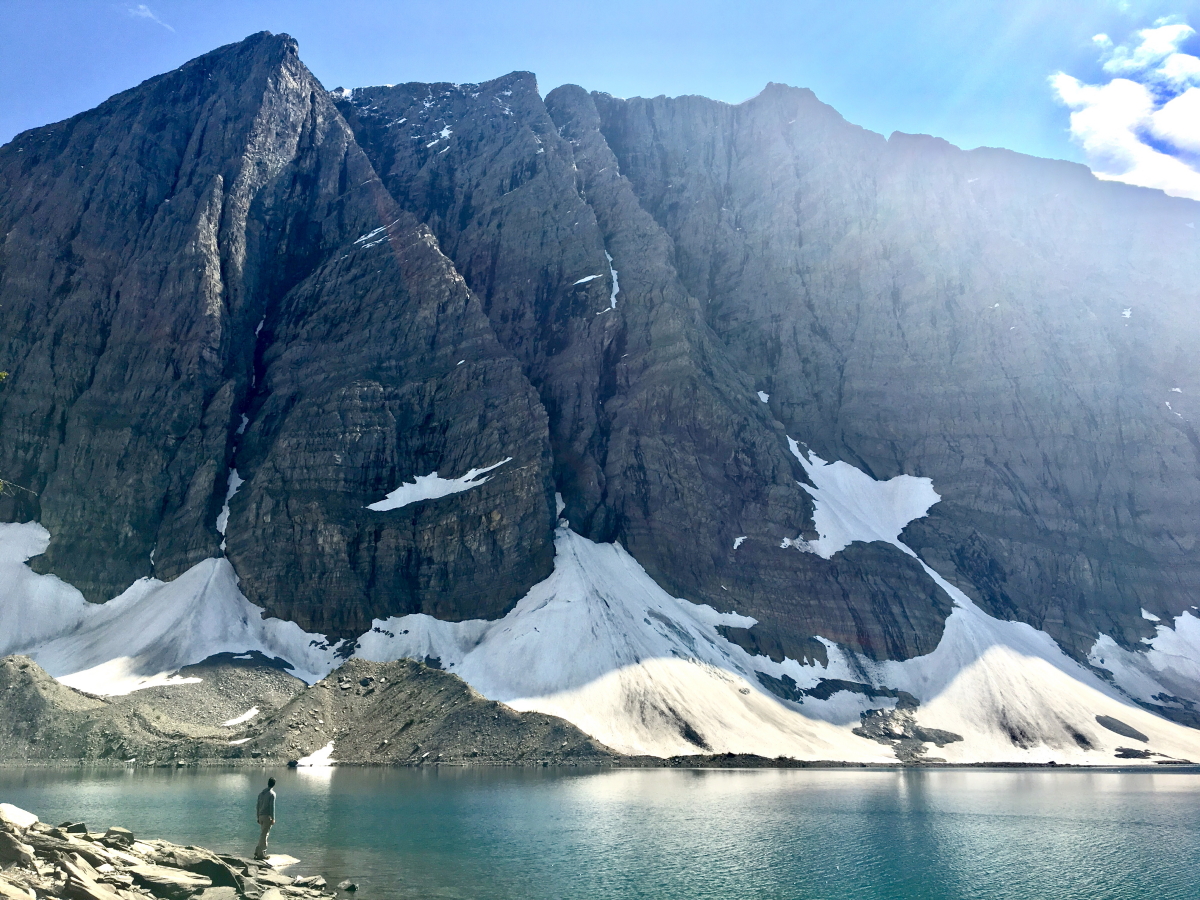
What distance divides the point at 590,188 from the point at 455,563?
81621mm

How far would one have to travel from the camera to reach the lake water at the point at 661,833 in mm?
29656

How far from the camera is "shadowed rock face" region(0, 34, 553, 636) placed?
11281cm

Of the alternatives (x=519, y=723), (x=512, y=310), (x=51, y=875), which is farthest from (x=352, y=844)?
(x=512, y=310)

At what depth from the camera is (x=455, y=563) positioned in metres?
113

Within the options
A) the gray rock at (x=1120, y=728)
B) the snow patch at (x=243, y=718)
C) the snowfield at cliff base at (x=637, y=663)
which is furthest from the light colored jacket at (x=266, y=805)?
the gray rock at (x=1120, y=728)

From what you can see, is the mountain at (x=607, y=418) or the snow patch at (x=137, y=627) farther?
the mountain at (x=607, y=418)

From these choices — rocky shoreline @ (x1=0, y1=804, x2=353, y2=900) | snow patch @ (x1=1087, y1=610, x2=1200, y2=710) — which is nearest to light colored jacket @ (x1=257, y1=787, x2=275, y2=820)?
rocky shoreline @ (x1=0, y1=804, x2=353, y2=900)

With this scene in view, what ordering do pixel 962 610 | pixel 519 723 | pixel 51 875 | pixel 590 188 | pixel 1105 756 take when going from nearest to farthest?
1. pixel 51 875
2. pixel 519 723
3. pixel 1105 756
4. pixel 962 610
5. pixel 590 188

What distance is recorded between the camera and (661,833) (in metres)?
38.8

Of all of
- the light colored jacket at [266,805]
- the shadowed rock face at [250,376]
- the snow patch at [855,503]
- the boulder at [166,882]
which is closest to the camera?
the boulder at [166,882]

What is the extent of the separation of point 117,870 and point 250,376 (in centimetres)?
12102

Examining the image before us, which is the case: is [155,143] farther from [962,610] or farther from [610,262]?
[962,610]

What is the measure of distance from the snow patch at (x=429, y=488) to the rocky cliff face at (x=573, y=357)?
1219 mm

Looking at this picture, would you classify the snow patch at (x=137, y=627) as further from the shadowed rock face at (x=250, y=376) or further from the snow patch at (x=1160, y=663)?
the snow patch at (x=1160, y=663)
